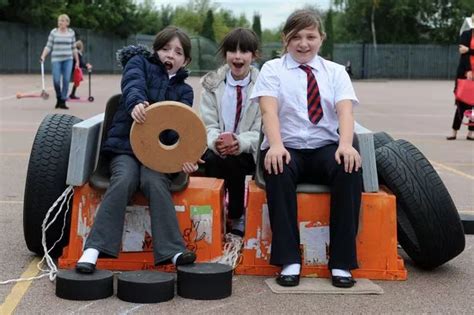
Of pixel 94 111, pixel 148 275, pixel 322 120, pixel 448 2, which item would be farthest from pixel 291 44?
pixel 448 2

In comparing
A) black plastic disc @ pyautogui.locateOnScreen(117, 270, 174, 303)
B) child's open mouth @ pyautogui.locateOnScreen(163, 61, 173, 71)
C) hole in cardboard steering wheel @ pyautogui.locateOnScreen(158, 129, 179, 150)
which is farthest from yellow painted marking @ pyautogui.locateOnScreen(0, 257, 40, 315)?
child's open mouth @ pyautogui.locateOnScreen(163, 61, 173, 71)

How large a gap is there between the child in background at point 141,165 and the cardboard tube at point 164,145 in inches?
1.9

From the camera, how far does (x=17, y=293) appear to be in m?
3.97

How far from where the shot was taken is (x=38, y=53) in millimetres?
40406

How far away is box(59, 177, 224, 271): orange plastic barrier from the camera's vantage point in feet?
14.4

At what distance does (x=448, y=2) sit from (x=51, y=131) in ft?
174

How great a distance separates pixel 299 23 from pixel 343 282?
1.54 metres

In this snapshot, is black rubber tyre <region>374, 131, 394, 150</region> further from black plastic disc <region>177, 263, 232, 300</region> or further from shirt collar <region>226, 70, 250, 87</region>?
black plastic disc <region>177, 263, 232, 300</region>

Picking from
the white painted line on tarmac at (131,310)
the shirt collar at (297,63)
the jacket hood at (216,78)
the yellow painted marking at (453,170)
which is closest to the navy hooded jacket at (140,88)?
the jacket hood at (216,78)

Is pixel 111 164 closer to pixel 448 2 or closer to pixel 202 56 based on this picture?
pixel 202 56

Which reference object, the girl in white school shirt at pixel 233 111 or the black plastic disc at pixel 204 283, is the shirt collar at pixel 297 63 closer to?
the girl in white school shirt at pixel 233 111

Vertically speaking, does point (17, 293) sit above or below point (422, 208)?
below

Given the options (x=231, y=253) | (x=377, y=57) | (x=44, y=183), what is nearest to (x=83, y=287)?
(x=44, y=183)

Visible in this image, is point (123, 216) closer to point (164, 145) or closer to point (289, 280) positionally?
point (164, 145)
